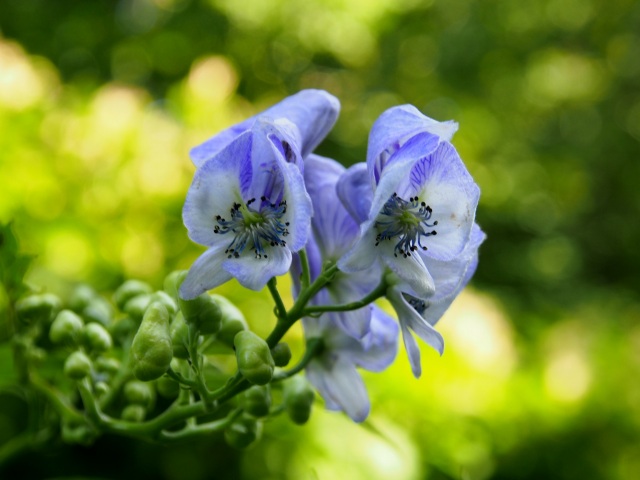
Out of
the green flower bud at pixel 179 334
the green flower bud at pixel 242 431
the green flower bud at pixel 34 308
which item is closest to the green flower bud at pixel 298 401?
the green flower bud at pixel 242 431

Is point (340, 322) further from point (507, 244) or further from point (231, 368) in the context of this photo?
point (507, 244)

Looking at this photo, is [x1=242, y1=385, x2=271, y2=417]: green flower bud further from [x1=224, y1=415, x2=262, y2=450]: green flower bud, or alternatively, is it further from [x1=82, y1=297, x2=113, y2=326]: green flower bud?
[x1=82, y1=297, x2=113, y2=326]: green flower bud

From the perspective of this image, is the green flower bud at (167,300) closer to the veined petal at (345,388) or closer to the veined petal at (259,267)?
the veined petal at (259,267)

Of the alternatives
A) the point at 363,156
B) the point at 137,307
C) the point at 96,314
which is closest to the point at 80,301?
the point at 96,314

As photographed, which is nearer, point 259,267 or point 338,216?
point 259,267

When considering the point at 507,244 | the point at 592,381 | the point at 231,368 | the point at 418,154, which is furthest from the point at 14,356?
the point at 507,244

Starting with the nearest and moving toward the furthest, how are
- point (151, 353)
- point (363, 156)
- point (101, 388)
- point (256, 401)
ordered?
point (151, 353) → point (256, 401) → point (101, 388) → point (363, 156)

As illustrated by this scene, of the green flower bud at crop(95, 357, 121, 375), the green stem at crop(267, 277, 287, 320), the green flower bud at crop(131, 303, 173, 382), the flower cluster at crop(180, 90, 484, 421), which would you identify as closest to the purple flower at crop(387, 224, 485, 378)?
the flower cluster at crop(180, 90, 484, 421)

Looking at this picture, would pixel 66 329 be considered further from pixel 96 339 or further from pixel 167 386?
pixel 167 386
